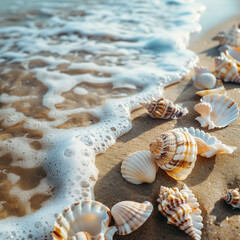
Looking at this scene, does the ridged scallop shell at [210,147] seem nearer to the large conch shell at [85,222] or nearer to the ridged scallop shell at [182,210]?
the ridged scallop shell at [182,210]

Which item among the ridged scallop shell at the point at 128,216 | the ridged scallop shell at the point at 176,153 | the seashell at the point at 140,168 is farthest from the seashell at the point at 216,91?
the ridged scallop shell at the point at 128,216

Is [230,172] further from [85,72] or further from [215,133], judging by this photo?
[85,72]

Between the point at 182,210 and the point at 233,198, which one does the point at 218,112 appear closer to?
the point at 233,198

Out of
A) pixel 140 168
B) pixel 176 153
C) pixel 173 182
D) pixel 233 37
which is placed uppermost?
pixel 233 37

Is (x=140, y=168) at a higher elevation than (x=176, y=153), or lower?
lower

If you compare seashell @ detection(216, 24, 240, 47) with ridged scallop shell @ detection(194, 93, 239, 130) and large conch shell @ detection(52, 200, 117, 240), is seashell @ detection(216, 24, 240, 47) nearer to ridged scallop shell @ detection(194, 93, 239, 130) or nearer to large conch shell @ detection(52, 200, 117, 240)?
ridged scallop shell @ detection(194, 93, 239, 130)

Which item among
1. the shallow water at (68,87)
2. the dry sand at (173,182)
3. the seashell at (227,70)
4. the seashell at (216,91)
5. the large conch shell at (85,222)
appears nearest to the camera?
the large conch shell at (85,222)

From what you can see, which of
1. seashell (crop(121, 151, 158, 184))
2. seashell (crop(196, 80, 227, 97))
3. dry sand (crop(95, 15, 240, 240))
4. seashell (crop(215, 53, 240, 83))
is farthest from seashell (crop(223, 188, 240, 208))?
seashell (crop(215, 53, 240, 83))

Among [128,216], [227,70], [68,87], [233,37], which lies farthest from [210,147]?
[233,37]
